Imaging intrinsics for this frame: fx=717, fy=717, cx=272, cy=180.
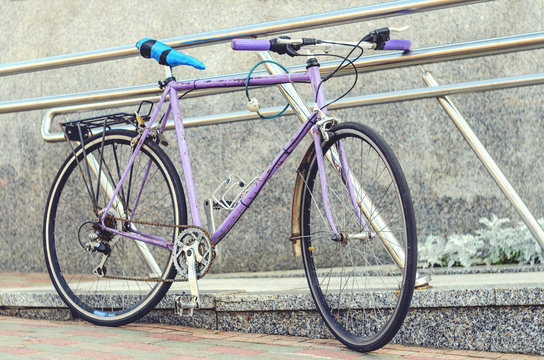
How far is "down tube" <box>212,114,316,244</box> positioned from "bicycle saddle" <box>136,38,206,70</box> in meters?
0.59

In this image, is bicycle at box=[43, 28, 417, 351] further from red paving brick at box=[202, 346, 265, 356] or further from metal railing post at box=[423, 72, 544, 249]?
metal railing post at box=[423, 72, 544, 249]

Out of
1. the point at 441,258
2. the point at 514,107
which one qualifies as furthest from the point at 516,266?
the point at 514,107

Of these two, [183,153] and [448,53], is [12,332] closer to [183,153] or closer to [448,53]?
[183,153]

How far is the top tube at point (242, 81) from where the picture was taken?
2869 mm

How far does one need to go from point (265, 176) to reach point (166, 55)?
750mm

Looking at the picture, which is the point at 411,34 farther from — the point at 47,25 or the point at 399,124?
the point at 47,25

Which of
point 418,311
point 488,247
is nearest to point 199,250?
point 418,311

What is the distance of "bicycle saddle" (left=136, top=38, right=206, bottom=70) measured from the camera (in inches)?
126

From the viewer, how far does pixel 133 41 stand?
17.7ft

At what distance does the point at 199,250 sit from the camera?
3029mm

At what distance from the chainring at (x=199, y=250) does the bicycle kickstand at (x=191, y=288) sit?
0.09 ft

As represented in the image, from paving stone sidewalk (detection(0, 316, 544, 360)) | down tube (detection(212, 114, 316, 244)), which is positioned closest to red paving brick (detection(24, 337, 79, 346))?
paving stone sidewalk (detection(0, 316, 544, 360))

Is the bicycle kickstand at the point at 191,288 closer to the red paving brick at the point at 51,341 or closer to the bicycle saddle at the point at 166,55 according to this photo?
the red paving brick at the point at 51,341

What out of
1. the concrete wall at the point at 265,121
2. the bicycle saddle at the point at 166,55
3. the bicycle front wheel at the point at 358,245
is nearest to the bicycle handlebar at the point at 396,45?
the bicycle front wheel at the point at 358,245
